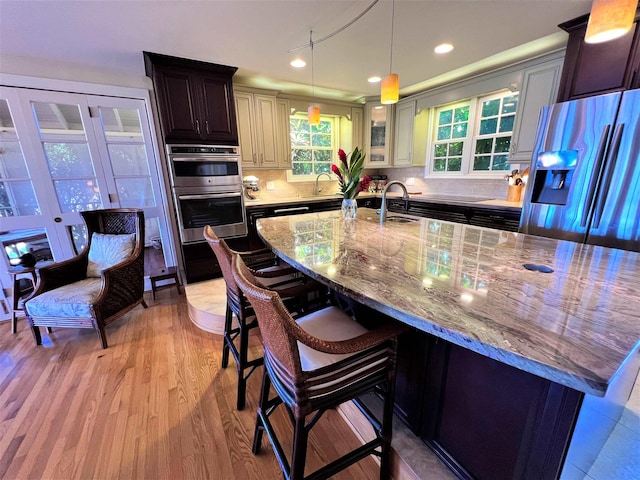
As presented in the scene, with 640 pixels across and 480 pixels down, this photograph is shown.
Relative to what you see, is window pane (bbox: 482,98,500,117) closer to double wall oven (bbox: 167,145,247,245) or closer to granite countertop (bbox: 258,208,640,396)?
granite countertop (bbox: 258,208,640,396)

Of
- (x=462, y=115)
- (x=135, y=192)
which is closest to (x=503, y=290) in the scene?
(x=135, y=192)

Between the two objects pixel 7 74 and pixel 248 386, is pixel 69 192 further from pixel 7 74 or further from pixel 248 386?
pixel 248 386

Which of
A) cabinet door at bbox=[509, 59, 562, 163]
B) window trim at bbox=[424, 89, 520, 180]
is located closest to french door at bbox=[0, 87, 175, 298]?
window trim at bbox=[424, 89, 520, 180]

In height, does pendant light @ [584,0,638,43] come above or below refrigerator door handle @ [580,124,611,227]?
above

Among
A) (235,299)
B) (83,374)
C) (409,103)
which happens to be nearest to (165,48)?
(235,299)

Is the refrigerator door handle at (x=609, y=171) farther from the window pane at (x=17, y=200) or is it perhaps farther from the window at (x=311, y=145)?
the window pane at (x=17, y=200)

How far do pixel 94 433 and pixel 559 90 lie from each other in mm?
4285

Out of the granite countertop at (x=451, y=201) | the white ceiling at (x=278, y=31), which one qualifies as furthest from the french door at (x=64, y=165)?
the granite countertop at (x=451, y=201)

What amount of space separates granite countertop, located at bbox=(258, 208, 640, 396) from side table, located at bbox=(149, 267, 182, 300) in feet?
6.49

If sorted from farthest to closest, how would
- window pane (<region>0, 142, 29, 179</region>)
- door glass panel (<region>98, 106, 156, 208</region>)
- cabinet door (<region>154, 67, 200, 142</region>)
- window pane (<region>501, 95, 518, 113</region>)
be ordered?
window pane (<region>501, 95, 518, 113</region>) → door glass panel (<region>98, 106, 156, 208</region>) → cabinet door (<region>154, 67, 200, 142</region>) → window pane (<region>0, 142, 29, 179</region>)

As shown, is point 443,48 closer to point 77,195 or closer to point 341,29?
point 341,29

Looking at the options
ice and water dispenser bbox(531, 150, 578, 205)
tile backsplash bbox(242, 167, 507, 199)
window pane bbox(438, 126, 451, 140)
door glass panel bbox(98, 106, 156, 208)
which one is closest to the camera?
ice and water dispenser bbox(531, 150, 578, 205)

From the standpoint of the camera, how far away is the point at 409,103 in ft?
13.1

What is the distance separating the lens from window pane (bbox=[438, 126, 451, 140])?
3.97 m
